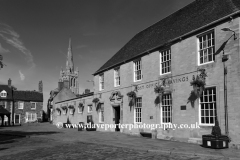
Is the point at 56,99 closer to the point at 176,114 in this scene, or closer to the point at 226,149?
the point at 176,114

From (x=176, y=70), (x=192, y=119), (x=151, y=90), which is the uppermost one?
(x=176, y=70)

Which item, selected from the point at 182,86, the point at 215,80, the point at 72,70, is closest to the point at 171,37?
the point at 182,86

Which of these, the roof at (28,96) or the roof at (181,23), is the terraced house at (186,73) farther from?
the roof at (28,96)

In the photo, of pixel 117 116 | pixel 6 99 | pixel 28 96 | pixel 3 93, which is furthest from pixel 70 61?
pixel 117 116

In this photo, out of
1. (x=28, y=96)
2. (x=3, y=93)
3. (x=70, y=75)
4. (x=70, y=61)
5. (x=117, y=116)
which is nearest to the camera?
(x=117, y=116)

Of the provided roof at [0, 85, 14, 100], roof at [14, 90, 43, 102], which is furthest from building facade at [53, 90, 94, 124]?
roof at [0, 85, 14, 100]

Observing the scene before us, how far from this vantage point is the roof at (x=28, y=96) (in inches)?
2219

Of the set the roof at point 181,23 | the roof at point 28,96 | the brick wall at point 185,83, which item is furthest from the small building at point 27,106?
the brick wall at point 185,83

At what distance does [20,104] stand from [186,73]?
161ft

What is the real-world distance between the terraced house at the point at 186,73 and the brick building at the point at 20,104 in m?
39.1

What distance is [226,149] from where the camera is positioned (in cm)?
1162

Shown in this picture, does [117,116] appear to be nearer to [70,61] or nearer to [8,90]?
[8,90]

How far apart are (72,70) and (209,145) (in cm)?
11852

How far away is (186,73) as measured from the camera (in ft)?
50.0
